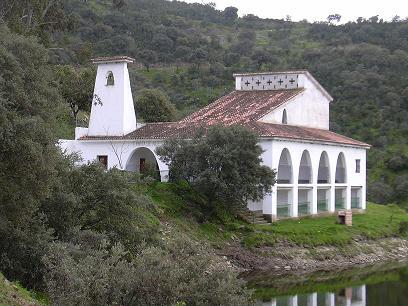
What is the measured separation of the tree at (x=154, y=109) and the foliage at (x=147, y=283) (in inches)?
Answer: 1547

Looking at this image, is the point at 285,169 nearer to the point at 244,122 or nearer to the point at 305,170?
the point at 305,170

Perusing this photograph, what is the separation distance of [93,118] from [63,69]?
224 inches

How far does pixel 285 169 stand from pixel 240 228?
8.25m

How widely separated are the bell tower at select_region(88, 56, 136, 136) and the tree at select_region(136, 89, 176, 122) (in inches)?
336

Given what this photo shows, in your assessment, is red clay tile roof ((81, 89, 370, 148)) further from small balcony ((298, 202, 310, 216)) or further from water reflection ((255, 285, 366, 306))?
water reflection ((255, 285, 366, 306))

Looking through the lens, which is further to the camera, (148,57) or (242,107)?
(148,57)

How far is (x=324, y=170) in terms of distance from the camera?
166ft

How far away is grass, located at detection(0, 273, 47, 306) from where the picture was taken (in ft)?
58.4

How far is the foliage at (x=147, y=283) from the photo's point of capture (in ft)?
51.0

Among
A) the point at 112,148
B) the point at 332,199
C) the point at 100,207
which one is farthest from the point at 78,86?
the point at 100,207

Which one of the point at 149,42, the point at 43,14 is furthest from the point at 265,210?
the point at 149,42

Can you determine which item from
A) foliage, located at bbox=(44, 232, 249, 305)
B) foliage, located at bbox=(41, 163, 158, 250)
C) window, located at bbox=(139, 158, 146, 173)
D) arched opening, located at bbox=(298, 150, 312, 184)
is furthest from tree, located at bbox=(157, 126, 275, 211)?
foliage, located at bbox=(44, 232, 249, 305)

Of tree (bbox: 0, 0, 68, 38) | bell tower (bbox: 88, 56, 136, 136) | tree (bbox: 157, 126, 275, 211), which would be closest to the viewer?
tree (bbox: 157, 126, 275, 211)

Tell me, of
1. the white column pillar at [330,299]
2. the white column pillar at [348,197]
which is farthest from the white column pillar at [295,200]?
the white column pillar at [330,299]
